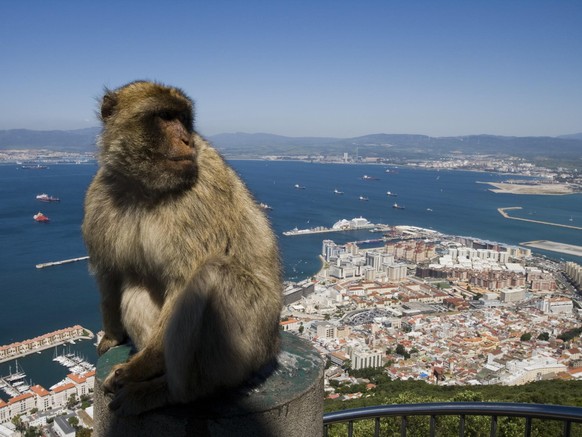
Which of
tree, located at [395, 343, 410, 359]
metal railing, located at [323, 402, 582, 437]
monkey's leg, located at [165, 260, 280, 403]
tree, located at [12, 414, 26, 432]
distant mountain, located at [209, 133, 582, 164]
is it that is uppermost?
distant mountain, located at [209, 133, 582, 164]

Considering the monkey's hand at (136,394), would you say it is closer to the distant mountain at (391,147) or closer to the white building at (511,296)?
the white building at (511,296)

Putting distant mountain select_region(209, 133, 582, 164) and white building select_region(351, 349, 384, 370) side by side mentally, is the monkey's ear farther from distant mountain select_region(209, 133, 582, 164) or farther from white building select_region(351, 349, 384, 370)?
distant mountain select_region(209, 133, 582, 164)

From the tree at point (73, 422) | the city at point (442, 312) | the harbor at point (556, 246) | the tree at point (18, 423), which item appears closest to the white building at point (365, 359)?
the city at point (442, 312)

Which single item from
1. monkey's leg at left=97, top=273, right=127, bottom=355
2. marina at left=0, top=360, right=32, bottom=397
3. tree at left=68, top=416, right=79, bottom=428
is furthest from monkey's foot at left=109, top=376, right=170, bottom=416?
marina at left=0, top=360, right=32, bottom=397

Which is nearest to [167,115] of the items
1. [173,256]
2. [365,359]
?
[173,256]

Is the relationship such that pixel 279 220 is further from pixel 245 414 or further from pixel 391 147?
pixel 391 147

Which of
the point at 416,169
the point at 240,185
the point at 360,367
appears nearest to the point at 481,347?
the point at 360,367
